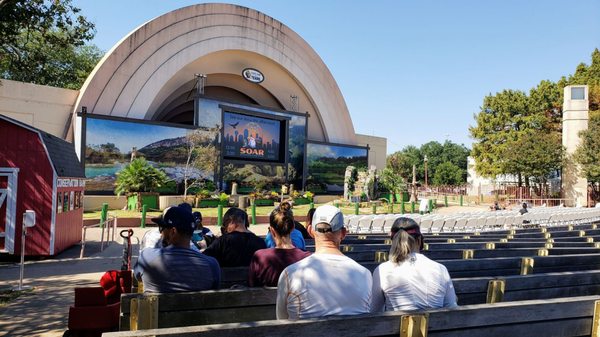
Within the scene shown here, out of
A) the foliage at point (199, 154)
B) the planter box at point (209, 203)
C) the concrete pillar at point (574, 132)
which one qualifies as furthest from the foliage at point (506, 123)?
the planter box at point (209, 203)

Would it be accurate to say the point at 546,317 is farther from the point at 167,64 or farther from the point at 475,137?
the point at 475,137

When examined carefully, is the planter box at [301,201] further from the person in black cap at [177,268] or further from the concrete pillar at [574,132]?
the person in black cap at [177,268]

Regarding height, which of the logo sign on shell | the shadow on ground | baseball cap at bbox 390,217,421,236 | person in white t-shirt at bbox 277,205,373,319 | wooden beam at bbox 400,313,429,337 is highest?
the logo sign on shell

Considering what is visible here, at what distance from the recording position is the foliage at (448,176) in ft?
254

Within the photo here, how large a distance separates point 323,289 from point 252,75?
36.3 meters

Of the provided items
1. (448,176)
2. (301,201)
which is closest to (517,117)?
(301,201)

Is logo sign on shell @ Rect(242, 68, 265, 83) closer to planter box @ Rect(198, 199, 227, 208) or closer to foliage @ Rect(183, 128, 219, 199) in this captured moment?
foliage @ Rect(183, 128, 219, 199)

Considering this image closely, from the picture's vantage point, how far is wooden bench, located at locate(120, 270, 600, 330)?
269 centimetres

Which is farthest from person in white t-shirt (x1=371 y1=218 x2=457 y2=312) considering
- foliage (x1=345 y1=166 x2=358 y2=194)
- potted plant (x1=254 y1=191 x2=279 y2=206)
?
foliage (x1=345 y1=166 x2=358 y2=194)

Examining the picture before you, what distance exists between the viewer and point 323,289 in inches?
96.2

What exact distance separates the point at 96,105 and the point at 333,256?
1133 inches

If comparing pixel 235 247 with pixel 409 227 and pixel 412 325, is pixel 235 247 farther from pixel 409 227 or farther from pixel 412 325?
pixel 412 325

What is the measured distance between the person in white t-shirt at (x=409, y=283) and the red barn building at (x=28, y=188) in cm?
1029

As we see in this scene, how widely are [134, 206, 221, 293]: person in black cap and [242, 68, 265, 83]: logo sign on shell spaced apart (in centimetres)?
3476
